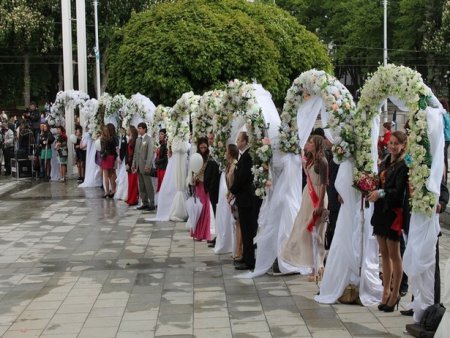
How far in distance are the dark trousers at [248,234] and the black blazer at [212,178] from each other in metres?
1.88

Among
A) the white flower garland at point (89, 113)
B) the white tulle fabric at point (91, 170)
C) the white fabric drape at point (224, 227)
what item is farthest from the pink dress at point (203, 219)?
the white tulle fabric at point (91, 170)

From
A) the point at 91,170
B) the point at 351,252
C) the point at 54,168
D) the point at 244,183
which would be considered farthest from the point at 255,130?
the point at 54,168

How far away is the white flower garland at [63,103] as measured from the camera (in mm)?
23625

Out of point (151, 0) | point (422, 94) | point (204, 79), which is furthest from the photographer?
point (151, 0)

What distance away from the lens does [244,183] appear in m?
9.87

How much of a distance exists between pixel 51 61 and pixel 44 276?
4347 cm

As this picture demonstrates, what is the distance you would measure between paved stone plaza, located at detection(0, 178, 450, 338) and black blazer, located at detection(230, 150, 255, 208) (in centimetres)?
104

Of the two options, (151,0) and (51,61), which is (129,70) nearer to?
(151,0)

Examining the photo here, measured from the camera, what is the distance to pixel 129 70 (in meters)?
25.5

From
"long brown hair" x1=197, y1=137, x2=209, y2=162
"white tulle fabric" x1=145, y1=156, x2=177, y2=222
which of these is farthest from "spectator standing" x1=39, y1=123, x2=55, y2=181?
"long brown hair" x1=197, y1=137, x2=209, y2=162

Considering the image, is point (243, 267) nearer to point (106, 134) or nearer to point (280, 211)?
point (280, 211)

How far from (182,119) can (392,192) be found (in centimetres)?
821

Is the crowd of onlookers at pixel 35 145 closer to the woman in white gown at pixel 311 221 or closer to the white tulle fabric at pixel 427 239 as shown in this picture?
the woman in white gown at pixel 311 221

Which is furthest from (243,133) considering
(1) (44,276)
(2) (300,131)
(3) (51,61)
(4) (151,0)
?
(3) (51,61)
